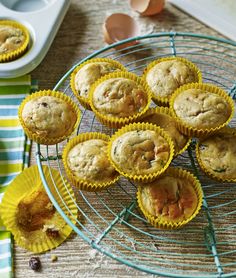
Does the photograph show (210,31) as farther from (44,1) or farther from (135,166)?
(135,166)

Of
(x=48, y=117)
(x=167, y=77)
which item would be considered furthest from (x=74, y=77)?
(x=167, y=77)

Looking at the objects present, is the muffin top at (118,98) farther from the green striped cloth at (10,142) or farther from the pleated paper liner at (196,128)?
the green striped cloth at (10,142)

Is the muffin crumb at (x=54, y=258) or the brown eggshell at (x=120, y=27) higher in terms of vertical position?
the brown eggshell at (x=120, y=27)

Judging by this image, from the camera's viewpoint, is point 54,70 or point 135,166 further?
point 54,70

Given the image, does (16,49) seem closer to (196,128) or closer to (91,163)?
(91,163)

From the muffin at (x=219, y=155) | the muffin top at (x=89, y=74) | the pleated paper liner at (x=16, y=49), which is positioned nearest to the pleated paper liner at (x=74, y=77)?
the muffin top at (x=89, y=74)

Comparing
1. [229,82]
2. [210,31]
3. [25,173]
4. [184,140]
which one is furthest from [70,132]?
[210,31]
